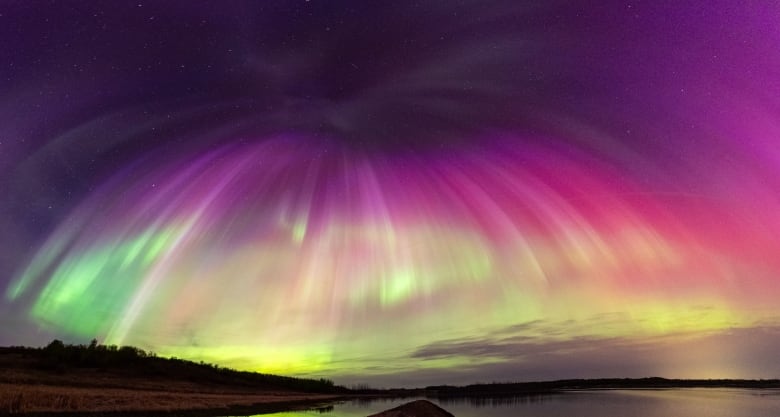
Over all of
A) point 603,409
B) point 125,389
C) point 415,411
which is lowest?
point 415,411

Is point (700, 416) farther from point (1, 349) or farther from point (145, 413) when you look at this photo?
point (1, 349)

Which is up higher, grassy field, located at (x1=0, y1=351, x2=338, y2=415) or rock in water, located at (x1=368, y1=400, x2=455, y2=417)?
grassy field, located at (x1=0, y1=351, x2=338, y2=415)

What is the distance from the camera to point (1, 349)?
4338 inches

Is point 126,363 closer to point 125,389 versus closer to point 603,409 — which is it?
point 125,389

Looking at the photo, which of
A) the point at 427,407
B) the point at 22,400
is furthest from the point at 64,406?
the point at 427,407

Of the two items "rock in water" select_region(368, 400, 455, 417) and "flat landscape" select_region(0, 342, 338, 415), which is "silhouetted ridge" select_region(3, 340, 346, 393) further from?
"rock in water" select_region(368, 400, 455, 417)

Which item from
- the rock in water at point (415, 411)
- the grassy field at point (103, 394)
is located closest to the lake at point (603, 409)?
the grassy field at point (103, 394)

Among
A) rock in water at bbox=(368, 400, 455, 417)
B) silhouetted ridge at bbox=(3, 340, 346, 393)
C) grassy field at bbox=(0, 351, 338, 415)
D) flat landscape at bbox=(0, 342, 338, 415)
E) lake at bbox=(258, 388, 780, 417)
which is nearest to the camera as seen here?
rock in water at bbox=(368, 400, 455, 417)

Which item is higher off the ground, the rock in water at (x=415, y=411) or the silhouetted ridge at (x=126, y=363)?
the silhouetted ridge at (x=126, y=363)

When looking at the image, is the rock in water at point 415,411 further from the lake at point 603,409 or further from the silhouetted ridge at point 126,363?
the silhouetted ridge at point 126,363

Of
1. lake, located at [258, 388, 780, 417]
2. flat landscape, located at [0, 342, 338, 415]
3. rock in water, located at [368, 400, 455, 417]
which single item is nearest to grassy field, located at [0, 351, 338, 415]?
flat landscape, located at [0, 342, 338, 415]

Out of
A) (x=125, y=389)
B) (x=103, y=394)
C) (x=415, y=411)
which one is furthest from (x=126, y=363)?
(x=415, y=411)

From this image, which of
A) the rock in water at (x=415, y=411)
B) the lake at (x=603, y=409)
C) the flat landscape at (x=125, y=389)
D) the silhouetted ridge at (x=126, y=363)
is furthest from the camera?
the silhouetted ridge at (x=126, y=363)

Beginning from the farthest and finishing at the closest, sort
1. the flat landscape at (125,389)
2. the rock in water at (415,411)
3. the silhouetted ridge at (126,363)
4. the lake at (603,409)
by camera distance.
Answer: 1. the silhouetted ridge at (126,363)
2. the lake at (603,409)
3. the flat landscape at (125,389)
4. the rock in water at (415,411)
